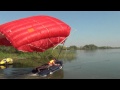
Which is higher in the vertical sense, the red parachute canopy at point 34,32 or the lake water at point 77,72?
the red parachute canopy at point 34,32

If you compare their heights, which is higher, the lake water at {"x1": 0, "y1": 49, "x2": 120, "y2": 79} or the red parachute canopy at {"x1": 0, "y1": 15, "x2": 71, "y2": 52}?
the red parachute canopy at {"x1": 0, "y1": 15, "x2": 71, "y2": 52}

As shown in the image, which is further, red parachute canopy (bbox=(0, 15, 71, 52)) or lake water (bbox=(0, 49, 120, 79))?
lake water (bbox=(0, 49, 120, 79))

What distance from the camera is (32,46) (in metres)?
14.4

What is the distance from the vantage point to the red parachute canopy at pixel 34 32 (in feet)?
43.8

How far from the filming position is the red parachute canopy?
43.8ft

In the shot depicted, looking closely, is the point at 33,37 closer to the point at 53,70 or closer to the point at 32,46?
the point at 32,46

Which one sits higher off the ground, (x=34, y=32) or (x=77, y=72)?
(x=34, y=32)

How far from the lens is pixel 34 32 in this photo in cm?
1365

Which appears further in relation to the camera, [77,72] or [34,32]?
[77,72]

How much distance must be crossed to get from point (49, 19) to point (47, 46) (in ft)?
7.25

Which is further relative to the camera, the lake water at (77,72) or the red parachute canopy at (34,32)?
the lake water at (77,72)

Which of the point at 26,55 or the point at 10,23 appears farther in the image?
the point at 26,55
